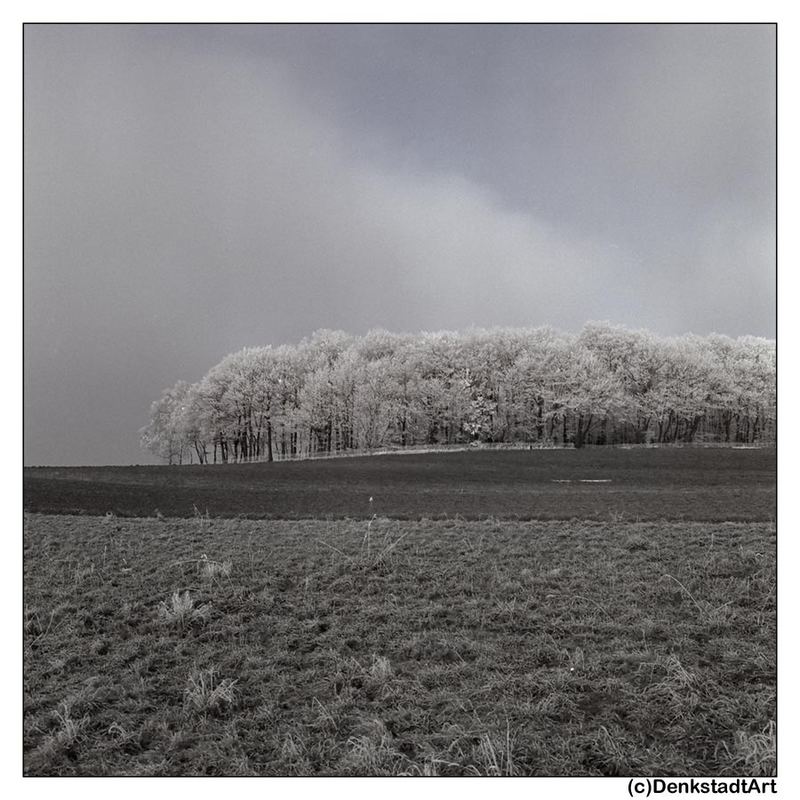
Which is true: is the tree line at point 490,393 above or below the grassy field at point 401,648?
above

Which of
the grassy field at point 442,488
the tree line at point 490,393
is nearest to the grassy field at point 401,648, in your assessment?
the grassy field at point 442,488

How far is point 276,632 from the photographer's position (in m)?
7.55

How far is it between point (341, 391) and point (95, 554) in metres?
22.6

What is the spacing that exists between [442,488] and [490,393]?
59.4 feet

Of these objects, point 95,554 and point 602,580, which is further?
point 95,554

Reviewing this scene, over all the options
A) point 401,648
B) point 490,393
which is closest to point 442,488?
point 401,648

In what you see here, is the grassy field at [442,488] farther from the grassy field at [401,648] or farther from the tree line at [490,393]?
the grassy field at [401,648]

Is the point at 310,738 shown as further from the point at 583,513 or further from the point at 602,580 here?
the point at 583,513

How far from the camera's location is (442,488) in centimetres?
Result: 2366

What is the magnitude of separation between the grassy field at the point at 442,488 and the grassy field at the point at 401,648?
2958 mm

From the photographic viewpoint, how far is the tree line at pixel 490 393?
30.3 m

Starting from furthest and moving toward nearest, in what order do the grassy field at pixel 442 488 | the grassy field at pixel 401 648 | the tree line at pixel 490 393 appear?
the tree line at pixel 490 393
the grassy field at pixel 442 488
the grassy field at pixel 401 648
